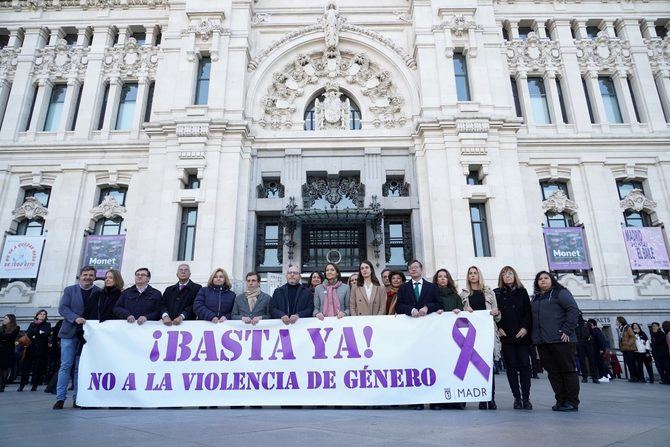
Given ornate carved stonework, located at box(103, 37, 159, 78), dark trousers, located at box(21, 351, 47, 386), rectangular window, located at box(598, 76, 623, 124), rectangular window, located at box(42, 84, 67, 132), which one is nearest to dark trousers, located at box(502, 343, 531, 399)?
dark trousers, located at box(21, 351, 47, 386)

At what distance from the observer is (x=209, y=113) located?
19.2 metres

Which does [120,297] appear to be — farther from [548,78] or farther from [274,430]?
[548,78]

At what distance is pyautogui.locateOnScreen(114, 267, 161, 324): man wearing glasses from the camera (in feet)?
24.1

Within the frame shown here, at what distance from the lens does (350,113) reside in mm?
21500

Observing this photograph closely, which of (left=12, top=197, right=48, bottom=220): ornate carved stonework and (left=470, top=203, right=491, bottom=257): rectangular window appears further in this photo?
(left=12, top=197, right=48, bottom=220): ornate carved stonework

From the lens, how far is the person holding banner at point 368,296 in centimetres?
780

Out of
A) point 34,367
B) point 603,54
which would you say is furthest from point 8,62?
point 603,54

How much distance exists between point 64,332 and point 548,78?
79.9 ft

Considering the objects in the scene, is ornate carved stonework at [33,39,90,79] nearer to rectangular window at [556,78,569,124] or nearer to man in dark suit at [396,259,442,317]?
man in dark suit at [396,259,442,317]

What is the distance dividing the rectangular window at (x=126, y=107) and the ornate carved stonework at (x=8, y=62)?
6.26 m

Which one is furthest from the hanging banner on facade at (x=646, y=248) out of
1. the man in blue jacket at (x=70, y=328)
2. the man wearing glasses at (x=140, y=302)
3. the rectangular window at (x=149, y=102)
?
the rectangular window at (x=149, y=102)

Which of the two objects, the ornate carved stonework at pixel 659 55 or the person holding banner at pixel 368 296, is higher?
the ornate carved stonework at pixel 659 55

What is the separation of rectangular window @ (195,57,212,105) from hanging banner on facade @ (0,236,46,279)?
→ 10315mm

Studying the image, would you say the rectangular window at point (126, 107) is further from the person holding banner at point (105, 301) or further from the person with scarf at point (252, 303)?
the person with scarf at point (252, 303)
